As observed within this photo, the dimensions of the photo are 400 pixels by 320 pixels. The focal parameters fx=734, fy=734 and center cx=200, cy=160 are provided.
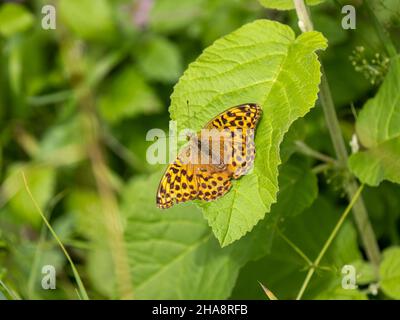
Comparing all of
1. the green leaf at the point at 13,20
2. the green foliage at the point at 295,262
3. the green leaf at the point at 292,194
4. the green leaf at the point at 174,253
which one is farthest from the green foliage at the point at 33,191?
the green leaf at the point at 292,194

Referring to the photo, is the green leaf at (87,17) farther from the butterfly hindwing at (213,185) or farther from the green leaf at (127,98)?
the butterfly hindwing at (213,185)

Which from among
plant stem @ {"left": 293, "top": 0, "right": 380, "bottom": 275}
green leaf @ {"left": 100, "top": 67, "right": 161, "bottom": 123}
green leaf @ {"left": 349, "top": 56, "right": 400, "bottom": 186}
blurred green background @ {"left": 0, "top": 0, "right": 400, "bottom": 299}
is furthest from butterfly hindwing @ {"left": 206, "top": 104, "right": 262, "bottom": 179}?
green leaf @ {"left": 100, "top": 67, "right": 161, "bottom": 123}

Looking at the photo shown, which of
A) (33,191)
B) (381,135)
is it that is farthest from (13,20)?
(381,135)

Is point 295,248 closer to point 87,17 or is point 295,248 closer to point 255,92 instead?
point 255,92

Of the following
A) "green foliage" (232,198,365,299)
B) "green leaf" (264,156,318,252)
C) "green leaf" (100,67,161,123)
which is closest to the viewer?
"green leaf" (264,156,318,252)

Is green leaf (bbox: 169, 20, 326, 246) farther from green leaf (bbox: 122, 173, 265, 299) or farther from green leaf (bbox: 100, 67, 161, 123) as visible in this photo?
green leaf (bbox: 100, 67, 161, 123)

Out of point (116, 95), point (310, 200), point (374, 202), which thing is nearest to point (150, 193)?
point (310, 200)

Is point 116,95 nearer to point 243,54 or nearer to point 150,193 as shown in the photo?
point 150,193
